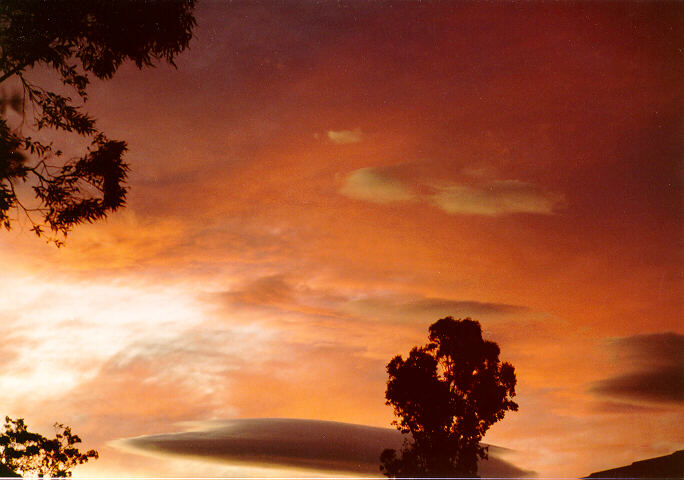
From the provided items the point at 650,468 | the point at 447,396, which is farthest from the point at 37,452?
the point at 650,468

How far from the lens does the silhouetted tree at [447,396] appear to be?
4362 centimetres

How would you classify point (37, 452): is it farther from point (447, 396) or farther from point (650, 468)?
point (650, 468)

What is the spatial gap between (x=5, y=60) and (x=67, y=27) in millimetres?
2354

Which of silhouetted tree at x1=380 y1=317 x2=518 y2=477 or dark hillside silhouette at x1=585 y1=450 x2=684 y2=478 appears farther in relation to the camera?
dark hillside silhouette at x1=585 y1=450 x2=684 y2=478

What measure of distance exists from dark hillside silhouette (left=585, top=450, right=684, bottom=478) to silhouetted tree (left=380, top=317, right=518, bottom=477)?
50.4 m

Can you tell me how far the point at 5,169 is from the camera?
21141 millimetres

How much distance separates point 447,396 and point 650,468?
62145 mm

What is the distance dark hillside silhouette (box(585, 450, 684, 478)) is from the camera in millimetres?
85500

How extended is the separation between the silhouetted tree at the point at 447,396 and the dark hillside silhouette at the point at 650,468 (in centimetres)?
5042

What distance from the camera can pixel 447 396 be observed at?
45.0m

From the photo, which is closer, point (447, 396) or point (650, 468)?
point (447, 396)

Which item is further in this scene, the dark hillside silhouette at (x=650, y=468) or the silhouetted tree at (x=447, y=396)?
the dark hillside silhouette at (x=650, y=468)

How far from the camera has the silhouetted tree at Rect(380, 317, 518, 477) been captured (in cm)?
4362

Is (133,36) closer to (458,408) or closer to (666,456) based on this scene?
(458,408)
